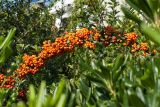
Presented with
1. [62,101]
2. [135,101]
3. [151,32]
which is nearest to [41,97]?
[62,101]

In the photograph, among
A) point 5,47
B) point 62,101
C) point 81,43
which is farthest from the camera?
point 81,43

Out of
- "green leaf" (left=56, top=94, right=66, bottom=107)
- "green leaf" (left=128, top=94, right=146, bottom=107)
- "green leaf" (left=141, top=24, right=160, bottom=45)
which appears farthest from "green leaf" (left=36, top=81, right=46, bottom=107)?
"green leaf" (left=141, top=24, right=160, bottom=45)

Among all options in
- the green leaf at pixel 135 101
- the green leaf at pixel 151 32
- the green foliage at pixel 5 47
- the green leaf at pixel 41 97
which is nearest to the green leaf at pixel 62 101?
the green leaf at pixel 41 97

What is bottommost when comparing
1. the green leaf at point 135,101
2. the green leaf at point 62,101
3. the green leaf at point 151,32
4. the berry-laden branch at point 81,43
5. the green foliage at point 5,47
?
the berry-laden branch at point 81,43

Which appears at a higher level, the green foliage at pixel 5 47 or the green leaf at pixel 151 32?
the green leaf at pixel 151 32

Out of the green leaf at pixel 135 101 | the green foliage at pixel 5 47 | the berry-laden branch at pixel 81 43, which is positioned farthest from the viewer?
the berry-laden branch at pixel 81 43

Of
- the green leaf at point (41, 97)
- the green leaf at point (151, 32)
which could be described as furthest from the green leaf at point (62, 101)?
the green leaf at point (151, 32)

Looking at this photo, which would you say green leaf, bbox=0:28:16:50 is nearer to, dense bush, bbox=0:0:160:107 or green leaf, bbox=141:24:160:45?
dense bush, bbox=0:0:160:107

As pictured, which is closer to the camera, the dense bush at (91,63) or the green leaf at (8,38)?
the dense bush at (91,63)

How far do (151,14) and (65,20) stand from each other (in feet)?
45.4

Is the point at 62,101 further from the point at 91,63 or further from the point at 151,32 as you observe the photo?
the point at 91,63

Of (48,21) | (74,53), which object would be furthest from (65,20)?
(74,53)

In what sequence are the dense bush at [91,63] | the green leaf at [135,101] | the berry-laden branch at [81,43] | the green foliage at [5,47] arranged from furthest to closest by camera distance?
the berry-laden branch at [81,43]
the green foliage at [5,47]
the dense bush at [91,63]
the green leaf at [135,101]

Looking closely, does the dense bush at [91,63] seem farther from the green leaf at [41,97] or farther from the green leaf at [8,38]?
the green leaf at [8,38]
